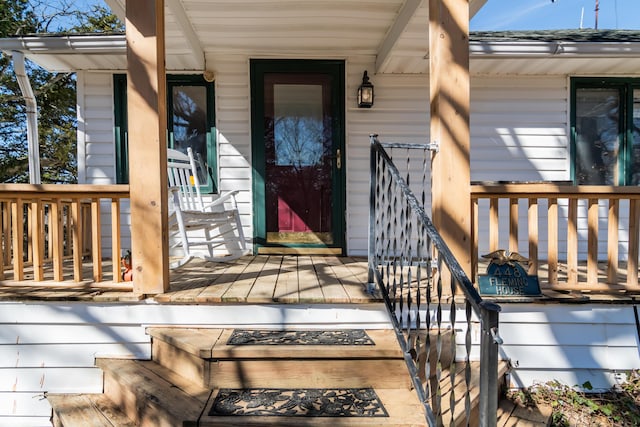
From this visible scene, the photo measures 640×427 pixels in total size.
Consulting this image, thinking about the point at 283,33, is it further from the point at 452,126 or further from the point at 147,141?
the point at 452,126

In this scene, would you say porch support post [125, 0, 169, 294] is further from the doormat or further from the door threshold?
the door threshold

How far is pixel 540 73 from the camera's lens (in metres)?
4.00

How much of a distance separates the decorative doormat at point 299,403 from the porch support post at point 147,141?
2.65 feet

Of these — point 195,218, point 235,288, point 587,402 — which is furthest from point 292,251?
point 587,402

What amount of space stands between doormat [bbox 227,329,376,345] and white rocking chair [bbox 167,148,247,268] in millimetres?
1147

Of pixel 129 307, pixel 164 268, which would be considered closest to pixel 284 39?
pixel 164 268

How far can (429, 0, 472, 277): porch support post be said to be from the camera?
7.19 feet

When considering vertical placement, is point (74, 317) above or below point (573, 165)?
below

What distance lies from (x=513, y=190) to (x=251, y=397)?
6.16ft

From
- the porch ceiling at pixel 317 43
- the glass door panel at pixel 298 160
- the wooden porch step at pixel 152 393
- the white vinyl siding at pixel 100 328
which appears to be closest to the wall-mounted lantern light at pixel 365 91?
the porch ceiling at pixel 317 43

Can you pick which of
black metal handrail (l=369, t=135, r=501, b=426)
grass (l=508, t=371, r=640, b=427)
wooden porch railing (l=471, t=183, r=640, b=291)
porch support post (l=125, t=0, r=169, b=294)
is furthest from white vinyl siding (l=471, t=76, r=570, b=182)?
porch support post (l=125, t=0, r=169, b=294)

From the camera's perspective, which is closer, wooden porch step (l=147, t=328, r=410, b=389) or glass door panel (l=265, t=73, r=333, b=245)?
wooden porch step (l=147, t=328, r=410, b=389)

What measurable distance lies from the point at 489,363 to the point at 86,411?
2.04m

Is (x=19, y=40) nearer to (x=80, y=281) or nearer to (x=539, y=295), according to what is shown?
(x=80, y=281)
